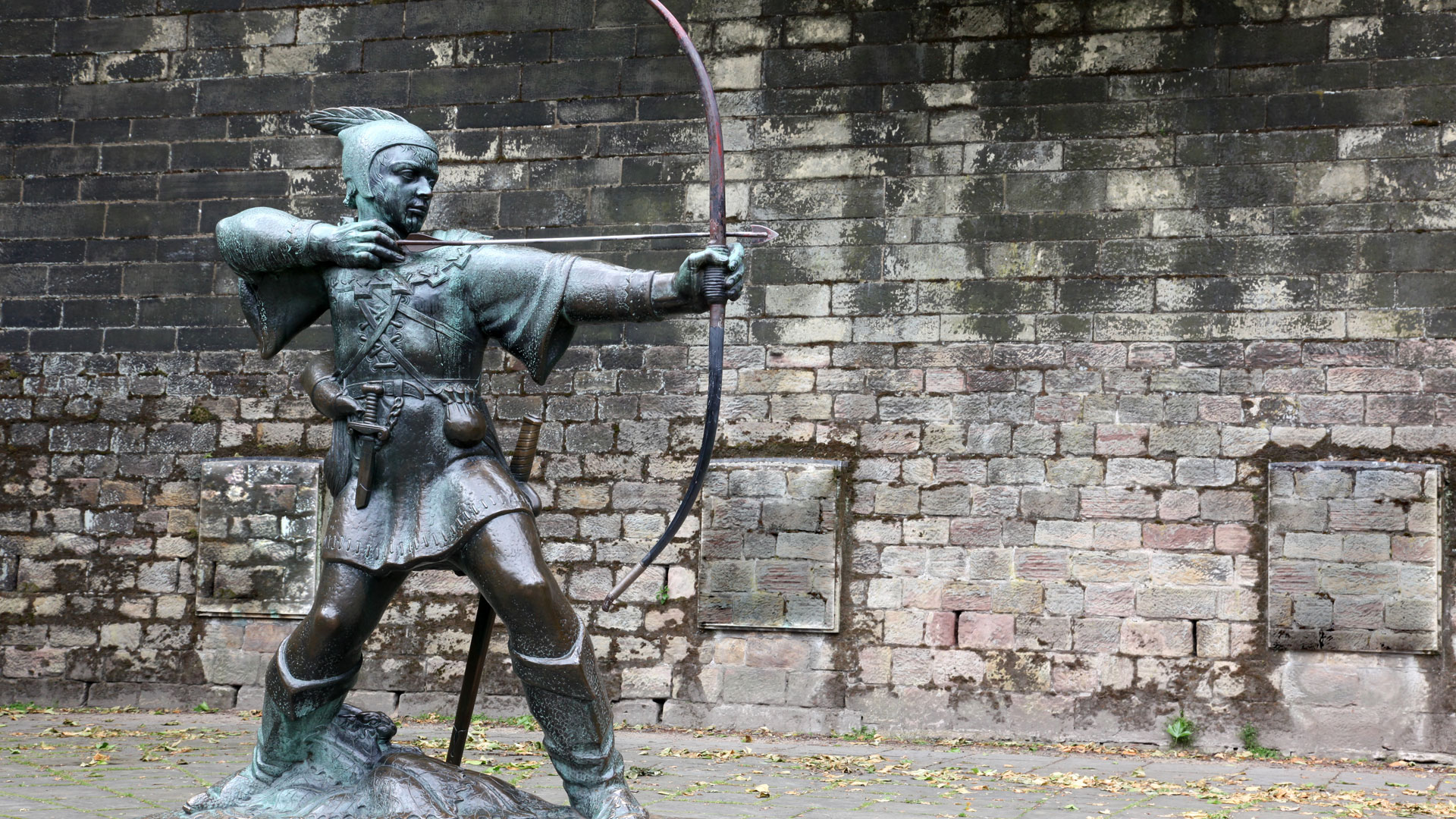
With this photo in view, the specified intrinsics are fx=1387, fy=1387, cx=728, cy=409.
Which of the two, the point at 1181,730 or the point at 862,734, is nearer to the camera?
the point at 1181,730

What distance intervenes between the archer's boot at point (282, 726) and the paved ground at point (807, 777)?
1.11 m

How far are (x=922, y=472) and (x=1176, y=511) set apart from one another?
1260mm

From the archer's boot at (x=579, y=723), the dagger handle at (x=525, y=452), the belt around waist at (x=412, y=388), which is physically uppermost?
the belt around waist at (x=412, y=388)

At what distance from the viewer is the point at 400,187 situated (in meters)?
3.49

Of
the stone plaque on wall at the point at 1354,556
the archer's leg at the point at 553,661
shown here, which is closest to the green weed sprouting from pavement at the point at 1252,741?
the stone plaque on wall at the point at 1354,556

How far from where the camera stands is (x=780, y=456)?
7.29 metres

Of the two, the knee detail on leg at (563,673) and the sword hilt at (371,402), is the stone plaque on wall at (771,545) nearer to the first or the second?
the knee detail on leg at (563,673)

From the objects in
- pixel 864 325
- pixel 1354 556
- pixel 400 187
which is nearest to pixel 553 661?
pixel 400 187

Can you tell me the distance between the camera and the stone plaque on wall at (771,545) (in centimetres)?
710

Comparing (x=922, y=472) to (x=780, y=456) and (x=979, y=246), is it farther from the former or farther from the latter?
(x=979, y=246)

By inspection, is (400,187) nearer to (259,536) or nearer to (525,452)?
(525,452)

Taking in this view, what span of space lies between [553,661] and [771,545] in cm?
393

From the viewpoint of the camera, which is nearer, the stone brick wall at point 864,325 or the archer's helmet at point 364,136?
the archer's helmet at point 364,136

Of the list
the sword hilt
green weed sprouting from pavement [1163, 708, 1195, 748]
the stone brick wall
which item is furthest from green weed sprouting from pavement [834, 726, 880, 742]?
the sword hilt
